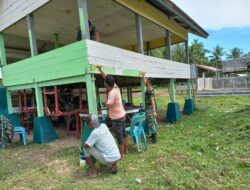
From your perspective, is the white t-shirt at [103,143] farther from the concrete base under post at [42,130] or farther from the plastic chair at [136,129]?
the concrete base under post at [42,130]

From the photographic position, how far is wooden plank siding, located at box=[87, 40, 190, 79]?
525cm

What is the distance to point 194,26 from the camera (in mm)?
10828

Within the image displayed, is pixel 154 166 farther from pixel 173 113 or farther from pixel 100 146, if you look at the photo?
pixel 173 113

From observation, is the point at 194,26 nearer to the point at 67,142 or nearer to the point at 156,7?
the point at 156,7

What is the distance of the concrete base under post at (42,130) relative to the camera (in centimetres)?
691

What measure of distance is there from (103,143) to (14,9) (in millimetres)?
5856

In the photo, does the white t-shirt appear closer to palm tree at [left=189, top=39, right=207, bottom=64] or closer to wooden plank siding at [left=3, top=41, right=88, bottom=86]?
wooden plank siding at [left=3, top=41, right=88, bottom=86]

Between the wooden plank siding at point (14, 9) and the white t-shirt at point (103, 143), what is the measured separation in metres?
4.01

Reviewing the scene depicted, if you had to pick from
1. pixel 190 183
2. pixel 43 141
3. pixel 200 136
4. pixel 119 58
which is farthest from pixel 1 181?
pixel 200 136

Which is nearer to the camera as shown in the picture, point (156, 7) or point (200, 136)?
point (200, 136)

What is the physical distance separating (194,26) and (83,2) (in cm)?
706

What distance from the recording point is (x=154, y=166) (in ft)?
14.5

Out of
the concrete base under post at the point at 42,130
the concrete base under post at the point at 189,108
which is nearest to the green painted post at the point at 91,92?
the concrete base under post at the point at 42,130

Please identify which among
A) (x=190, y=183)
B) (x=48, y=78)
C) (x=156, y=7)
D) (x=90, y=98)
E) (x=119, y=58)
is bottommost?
(x=190, y=183)
